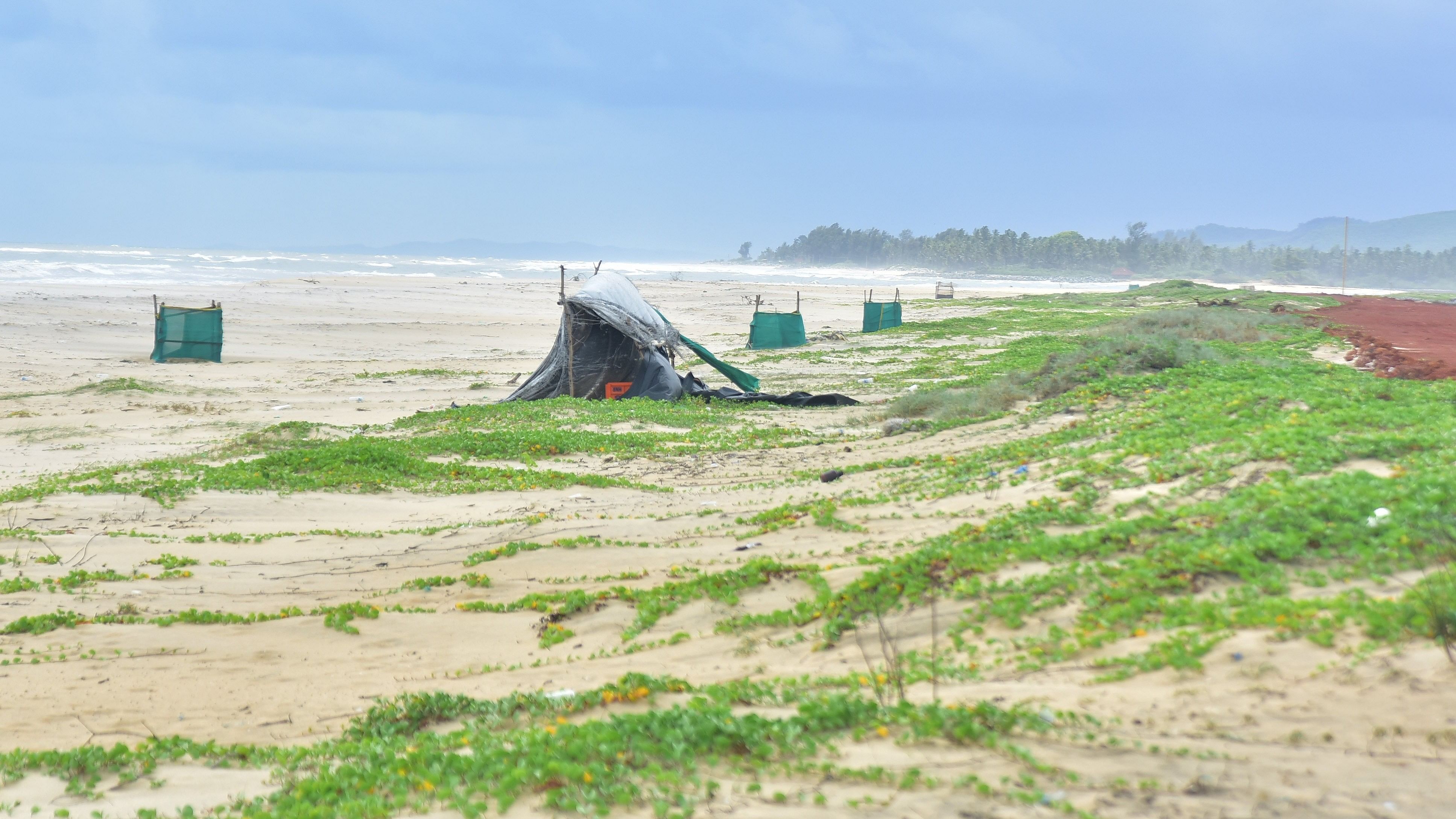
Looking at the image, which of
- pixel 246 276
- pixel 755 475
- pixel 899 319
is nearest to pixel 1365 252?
pixel 899 319

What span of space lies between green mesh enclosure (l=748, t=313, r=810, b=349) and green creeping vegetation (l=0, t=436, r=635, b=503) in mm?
18835

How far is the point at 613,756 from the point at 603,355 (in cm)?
1508

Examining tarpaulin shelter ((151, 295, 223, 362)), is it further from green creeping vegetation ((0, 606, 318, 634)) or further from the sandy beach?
green creeping vegetation ((0, 606, 318, 634))

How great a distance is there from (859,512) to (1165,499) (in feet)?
8.90

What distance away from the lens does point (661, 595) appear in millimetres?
7191

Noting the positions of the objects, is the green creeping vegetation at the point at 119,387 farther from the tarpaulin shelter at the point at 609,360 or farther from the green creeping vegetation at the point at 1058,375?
the green creeping vegetation at the point at 1058,375

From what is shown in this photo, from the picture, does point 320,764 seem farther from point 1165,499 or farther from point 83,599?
point 1165,499

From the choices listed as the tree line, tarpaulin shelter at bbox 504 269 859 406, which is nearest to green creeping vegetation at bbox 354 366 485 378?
tarpaulin shelter at bbox 504 269 859 406

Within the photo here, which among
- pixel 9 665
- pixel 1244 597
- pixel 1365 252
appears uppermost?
pixel 1365 252

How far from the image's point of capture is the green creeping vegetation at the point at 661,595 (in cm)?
690

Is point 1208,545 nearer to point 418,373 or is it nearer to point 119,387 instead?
point 418,373

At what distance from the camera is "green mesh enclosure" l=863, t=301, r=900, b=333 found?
120 ft

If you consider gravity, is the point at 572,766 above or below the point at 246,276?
below

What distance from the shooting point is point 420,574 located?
838cm
